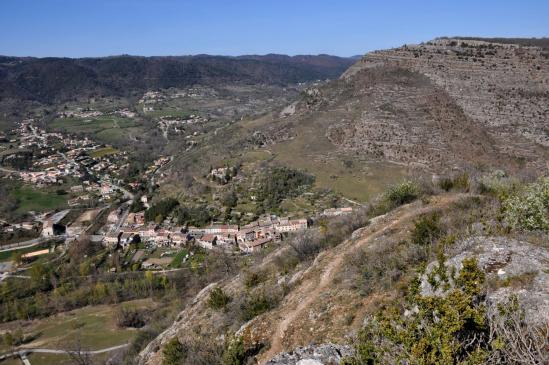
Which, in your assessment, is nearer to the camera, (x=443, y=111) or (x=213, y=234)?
(x=443, y=111)

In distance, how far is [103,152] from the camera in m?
116

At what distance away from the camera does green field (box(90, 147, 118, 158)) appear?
113387mm

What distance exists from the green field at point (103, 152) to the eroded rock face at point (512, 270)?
116m

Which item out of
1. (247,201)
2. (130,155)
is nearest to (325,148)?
(247,201)

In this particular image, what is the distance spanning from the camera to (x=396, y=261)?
1234 centimetres

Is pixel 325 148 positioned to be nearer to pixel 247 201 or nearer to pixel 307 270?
pixel 247 201

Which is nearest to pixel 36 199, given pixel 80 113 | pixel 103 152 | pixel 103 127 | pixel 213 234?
pixel 103 152

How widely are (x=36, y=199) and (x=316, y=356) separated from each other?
299ft

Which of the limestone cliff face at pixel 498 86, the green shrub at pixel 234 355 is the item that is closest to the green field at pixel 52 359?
the green shrub at pixel 234 355

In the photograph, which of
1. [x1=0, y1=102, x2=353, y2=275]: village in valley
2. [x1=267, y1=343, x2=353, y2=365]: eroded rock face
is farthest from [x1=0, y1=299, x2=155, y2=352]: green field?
[x1=267, y1=343, x2=353, y2=365]: eroded rock face

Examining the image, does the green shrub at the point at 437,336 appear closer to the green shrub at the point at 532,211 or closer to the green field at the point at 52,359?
the green shrub at the point at 532,211

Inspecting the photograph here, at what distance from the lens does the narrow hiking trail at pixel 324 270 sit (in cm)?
1252

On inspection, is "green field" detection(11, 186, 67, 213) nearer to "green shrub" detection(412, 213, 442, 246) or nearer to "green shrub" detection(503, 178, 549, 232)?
"green shrub" detection(412, 213, 442, 246)

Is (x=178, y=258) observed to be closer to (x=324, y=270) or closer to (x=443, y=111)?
(x=324, y=270)
